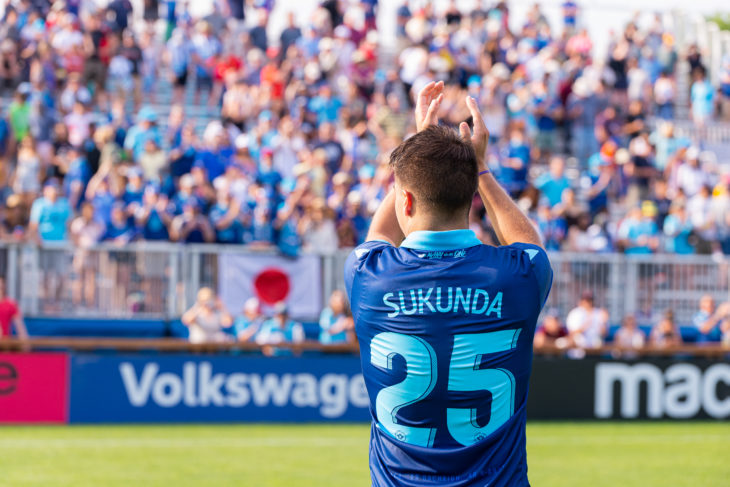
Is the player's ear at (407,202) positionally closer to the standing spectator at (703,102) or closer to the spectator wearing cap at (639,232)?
the spectator wearing cap at (639,232)

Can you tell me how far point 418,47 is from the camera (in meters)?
21.6

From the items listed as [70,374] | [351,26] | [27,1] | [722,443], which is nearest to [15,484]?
[70,374]

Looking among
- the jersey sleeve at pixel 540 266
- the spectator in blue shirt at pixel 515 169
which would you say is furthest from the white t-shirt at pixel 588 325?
→ the jersey sleeve at pixel 540 266

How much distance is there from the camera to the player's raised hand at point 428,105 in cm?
349

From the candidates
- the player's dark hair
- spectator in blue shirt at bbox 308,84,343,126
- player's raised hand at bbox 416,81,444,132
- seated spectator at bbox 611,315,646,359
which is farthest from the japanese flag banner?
the player's dark hair

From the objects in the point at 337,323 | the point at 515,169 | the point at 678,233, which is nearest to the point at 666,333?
the point at 678,233

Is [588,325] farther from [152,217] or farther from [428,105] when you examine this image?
[428,105]

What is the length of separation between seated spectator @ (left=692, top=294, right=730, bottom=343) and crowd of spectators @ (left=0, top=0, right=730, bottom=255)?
1313mm

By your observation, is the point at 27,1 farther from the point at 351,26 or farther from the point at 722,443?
the point at 722,443

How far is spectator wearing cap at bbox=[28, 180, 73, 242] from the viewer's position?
15.3 m

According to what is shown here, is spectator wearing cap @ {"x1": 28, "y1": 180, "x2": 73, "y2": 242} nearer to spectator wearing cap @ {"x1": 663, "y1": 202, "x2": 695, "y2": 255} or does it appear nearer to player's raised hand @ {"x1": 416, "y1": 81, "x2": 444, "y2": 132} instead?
spectator wearing cap @ {"x1": 663, "y1": 202, "x2": 695, "y2": 255}

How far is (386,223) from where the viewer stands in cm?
351

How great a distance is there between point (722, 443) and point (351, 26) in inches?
449

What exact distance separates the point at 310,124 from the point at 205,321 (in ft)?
15.2
